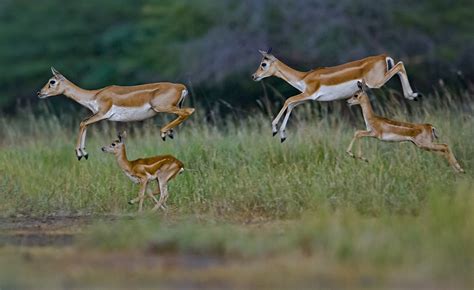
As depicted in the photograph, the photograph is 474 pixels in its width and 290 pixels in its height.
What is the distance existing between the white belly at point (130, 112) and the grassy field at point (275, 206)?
0.97 meters

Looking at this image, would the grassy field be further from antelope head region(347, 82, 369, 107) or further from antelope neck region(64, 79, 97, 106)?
antelope neck region(64, 79, 97, 106)

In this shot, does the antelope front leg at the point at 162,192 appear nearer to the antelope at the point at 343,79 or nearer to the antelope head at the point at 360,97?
the antelope at the point at 343,79

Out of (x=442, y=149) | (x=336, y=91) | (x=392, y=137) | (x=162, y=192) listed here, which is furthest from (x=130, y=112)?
(x=442, y=149)

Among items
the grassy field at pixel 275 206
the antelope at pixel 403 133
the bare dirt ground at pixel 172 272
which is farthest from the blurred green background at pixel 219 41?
the bare dirt ground at pixel 172 272

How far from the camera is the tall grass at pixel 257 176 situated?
38.3 feet

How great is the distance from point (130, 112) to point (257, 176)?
1723 millimetres

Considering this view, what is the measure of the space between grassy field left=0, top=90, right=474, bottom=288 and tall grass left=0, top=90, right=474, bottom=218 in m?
0.02

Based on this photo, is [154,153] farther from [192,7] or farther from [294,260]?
[192,7]

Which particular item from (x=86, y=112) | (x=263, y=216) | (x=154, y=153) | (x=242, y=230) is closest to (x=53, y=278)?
(x=242, y=230)

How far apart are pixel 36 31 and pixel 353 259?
2040 cm

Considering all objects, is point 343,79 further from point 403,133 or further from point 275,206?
point 275,206

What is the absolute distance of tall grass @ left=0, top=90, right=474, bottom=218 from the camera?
11.7 m

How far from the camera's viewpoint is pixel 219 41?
2411 cm

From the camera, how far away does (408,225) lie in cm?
943
